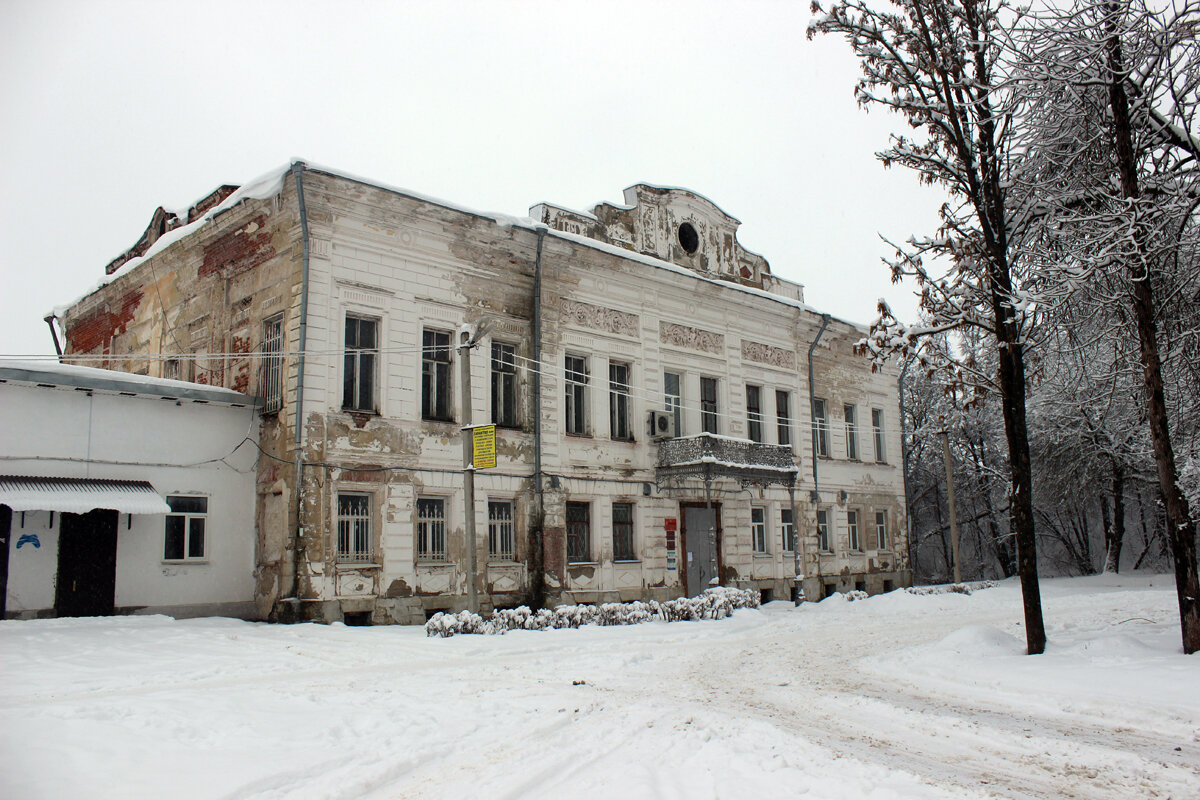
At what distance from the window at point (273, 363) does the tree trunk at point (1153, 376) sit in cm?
1412

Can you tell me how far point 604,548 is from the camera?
20.5 meters

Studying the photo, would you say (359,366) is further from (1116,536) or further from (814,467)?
(1116,536)

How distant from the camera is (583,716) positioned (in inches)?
307

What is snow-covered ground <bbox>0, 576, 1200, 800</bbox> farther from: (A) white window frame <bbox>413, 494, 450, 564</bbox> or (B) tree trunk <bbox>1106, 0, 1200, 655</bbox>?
(A) white window frame <bbox>413, 494, 450, 564</bbox>

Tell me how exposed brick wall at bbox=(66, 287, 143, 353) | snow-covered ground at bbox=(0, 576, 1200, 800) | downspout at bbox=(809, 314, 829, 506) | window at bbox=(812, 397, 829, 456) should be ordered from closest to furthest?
snow-covered ground at bbox=(0, 576, 1200, 800), exposed brick wall at bbox=(66, 287, 143, 353), downspout at bbox=(809, 314, 829, 506), window at bbox=(812, 397, 829, 456)

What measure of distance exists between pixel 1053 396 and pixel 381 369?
21.3 metres

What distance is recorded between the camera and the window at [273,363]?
1711cm

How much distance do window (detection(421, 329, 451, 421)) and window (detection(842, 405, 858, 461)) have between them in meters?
14.9

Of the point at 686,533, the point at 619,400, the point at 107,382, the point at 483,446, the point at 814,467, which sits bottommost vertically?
the point at 686,533

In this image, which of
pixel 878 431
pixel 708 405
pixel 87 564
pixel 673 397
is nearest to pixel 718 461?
pixel 673 397

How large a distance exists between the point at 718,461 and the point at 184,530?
11735mm

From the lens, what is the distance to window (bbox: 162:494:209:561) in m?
16.1

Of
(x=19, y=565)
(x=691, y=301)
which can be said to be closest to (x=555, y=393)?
(x=691, y=301)

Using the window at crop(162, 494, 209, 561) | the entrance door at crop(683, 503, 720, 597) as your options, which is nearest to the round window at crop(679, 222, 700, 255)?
the entrance door at crop(683, 503, 720, 597)
